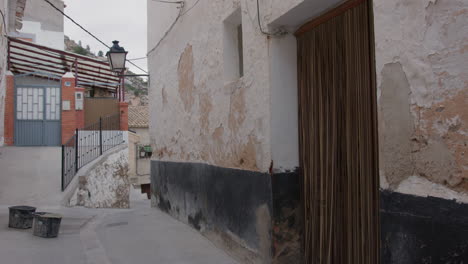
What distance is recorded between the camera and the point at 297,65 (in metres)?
4.26

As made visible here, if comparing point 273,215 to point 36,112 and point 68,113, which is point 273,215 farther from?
point 36,112

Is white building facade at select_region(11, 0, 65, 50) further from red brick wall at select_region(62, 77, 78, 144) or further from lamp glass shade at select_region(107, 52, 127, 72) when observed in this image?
lamp glass shade at select_region(107, 52, 127, 72)

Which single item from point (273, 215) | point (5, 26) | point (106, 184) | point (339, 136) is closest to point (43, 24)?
point (5, 26)

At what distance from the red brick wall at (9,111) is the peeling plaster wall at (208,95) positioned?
25.4 ft

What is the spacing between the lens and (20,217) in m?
6.57

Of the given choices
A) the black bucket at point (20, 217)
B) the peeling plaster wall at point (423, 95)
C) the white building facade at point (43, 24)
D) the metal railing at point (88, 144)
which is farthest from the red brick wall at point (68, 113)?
the peeling plaster wall at point (423, 95)

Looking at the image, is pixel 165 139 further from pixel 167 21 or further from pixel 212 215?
pixel 212 215

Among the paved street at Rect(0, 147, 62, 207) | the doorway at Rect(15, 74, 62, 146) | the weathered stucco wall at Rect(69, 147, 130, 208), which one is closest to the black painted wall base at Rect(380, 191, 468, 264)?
the paved street at Rect(0, 147, 62, 207)

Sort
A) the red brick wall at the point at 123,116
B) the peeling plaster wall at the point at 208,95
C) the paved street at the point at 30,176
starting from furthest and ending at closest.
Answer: the red brick wall at the point at 123,116 → the paved street at the point at 30,176 → the peeling plaster wall at the point at 208,95

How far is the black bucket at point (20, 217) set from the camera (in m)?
6.54

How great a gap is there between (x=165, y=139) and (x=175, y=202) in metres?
1.43

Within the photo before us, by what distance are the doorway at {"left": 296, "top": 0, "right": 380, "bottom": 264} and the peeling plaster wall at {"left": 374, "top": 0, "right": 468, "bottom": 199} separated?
21.3 inches

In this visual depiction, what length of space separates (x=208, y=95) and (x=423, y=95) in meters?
4.04

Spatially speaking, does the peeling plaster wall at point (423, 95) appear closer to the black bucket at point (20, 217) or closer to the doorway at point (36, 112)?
the black bucket at point (20, 217)
